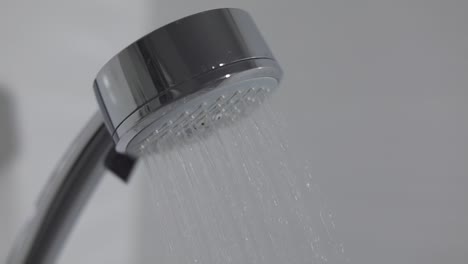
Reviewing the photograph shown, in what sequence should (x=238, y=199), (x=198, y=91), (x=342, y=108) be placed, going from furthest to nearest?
(x=342, y=108) → (x=238, y=199) → (x=198, y=91)

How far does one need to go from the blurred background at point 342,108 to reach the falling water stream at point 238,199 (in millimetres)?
33

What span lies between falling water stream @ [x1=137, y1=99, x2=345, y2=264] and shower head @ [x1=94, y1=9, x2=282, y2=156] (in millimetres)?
27

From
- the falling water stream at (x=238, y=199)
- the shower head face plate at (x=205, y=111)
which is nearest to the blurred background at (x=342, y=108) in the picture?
the falling water stream at (x=238, y=199)

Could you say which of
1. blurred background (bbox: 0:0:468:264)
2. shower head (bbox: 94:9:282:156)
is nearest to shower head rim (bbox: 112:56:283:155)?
shower head (bbox: 94:9:282:156)

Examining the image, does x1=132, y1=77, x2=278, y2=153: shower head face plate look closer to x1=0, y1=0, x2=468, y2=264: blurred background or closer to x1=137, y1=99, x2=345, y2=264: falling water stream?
x1=137, y1=99, x2=345, y2=264: falling water stream

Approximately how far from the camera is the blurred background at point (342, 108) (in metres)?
0.65

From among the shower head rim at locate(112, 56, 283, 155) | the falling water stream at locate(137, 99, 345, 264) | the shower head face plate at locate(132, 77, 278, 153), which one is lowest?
the falling water stream at locate(137, 99, 345, 264)

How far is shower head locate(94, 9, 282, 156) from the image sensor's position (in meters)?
0.32

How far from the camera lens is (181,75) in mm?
320

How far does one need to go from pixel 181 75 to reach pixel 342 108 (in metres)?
0.43

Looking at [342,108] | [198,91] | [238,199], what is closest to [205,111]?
[198,91]

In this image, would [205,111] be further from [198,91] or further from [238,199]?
[238,199]

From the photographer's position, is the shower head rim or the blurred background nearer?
the shower head rim

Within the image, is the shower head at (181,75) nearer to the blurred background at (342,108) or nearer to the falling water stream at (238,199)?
the falling water stream at (238,199)
